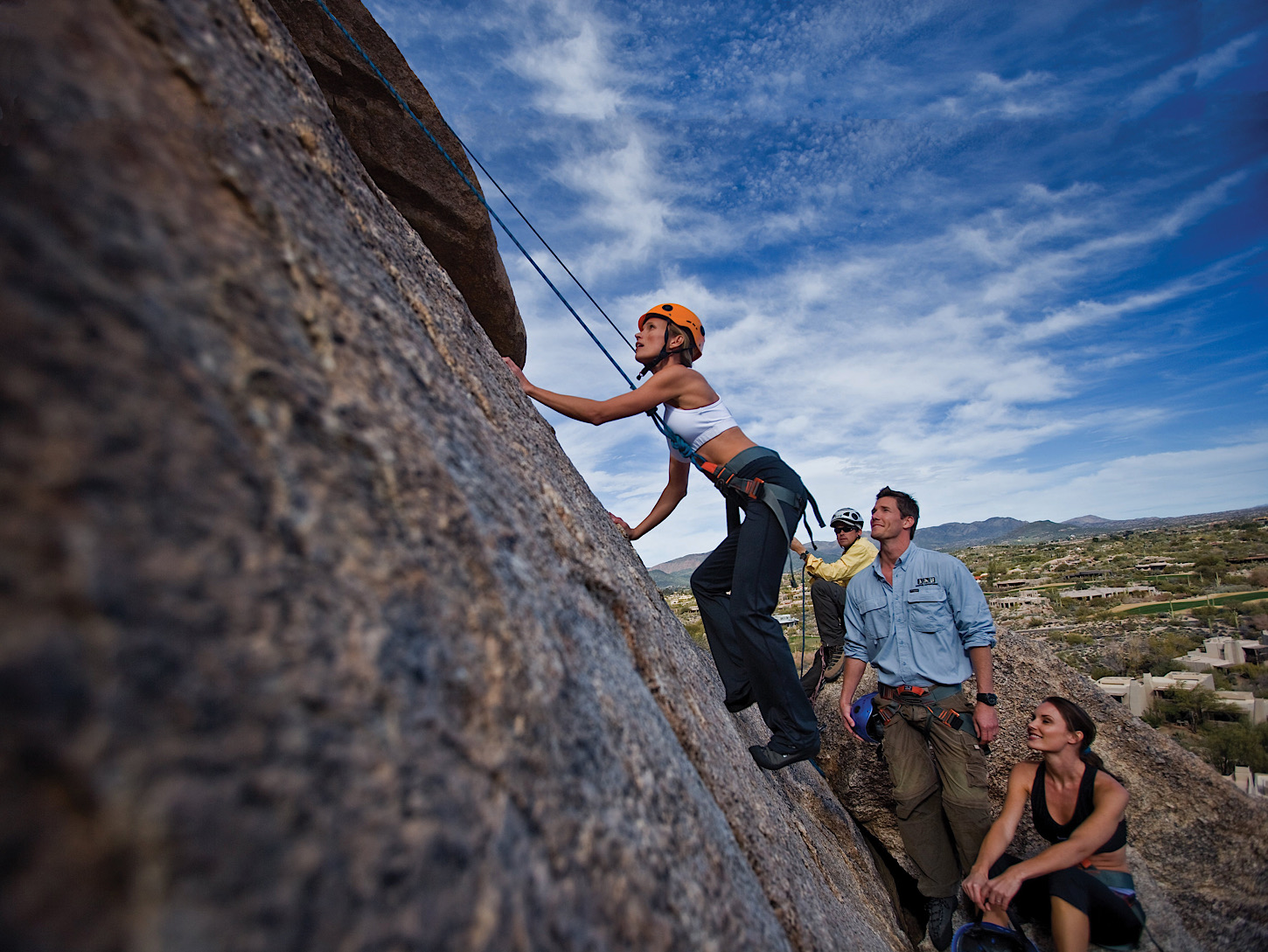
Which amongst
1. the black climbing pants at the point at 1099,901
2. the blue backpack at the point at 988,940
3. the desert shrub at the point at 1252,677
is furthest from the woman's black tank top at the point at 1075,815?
the desert shrub at the point at 1252,677

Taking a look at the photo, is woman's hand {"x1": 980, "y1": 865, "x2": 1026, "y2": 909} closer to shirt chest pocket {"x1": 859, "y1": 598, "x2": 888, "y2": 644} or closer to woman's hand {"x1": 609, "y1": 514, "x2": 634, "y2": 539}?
shirt chest pocket {"x1": 859, "y1": 598, "x2": 888, "y2": 644}

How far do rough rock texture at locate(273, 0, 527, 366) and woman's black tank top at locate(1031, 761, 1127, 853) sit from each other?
7.67 m

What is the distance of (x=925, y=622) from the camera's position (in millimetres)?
5414

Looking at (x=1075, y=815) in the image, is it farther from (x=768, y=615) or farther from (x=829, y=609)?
(x=829, y=609)

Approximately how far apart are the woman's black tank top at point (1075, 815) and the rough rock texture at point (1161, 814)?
1.54 m

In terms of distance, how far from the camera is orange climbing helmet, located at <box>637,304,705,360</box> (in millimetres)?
4367

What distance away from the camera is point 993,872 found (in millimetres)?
4840

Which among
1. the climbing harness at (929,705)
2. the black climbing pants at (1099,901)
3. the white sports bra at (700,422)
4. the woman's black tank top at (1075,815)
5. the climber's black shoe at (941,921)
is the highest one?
the white sports bra at (700,422)

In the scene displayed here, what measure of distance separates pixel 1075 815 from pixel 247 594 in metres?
6.19

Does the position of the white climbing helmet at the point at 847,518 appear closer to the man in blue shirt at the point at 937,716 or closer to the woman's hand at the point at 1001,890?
the man in blue shirt at the point at 937,716

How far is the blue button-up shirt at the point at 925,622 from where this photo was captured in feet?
17.3

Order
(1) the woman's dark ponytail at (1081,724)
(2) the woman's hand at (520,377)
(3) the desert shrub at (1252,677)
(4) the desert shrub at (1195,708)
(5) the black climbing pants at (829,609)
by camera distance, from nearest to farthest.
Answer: (2) the woman's hand at (520,377), (1) the woman's dark ponytail at (1081,724), (5) the black climbing pants at (829,609), (4) the desert shrub at (1195,708), (3) the desert shrub at (1252,677)

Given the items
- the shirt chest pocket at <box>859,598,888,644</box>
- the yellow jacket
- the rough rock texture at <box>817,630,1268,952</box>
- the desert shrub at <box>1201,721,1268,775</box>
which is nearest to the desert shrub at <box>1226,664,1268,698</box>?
the desert shrub at <box>1201,721,1268,775</box>

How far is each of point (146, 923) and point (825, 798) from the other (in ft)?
22.1
